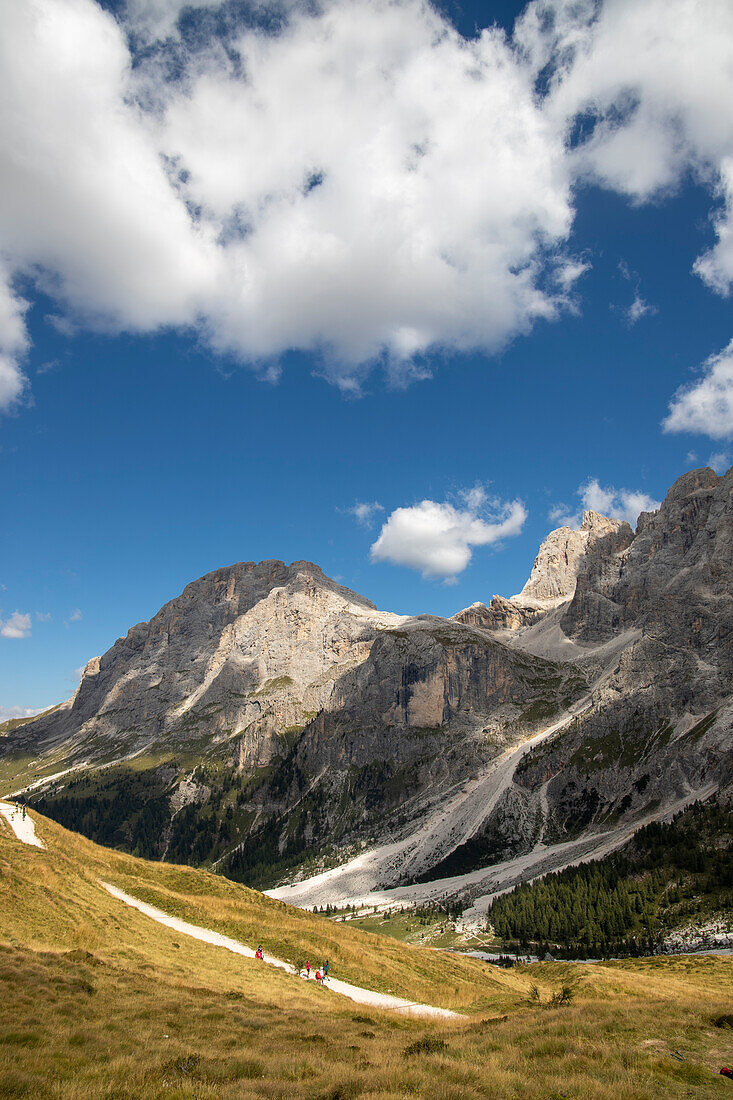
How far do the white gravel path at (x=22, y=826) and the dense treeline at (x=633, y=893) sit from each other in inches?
4429

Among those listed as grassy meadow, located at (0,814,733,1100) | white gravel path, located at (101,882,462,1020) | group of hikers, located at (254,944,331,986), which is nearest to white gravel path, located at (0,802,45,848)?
white gravel path, located at (101,882,462,1020)

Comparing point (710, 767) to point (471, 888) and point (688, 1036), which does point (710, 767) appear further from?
point (688, 1036)

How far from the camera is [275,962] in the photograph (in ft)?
130

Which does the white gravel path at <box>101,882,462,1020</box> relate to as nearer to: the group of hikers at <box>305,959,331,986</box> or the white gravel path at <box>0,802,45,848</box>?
the group of hikers at <box>305,959,331,986</box>

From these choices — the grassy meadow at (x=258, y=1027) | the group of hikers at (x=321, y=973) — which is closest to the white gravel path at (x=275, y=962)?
the group of hikers at (x=321, y=973)

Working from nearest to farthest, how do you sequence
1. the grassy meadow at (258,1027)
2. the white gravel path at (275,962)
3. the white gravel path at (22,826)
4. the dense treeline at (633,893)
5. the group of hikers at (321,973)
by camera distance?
the grassy meadow at (258,1027) → the white gravel path at (275,962) → the group of hikers at (321,973) → the white gravel path at (22,826) → the dense treeline at (633,893)

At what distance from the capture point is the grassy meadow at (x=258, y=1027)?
48.8ft

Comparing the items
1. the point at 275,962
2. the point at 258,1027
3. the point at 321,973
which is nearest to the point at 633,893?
the point at 321,973

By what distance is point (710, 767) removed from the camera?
17775cm

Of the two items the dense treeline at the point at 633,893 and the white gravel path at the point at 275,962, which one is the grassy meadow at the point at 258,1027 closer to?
the white gravel path at the point at 275,962

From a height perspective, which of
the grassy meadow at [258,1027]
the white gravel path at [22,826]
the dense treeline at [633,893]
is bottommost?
the dense treeline at [633,893]

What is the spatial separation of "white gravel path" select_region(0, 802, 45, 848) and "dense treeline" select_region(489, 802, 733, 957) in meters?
113

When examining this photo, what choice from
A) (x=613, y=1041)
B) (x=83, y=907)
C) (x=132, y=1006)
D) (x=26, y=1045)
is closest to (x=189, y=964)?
(x=83, y=907)

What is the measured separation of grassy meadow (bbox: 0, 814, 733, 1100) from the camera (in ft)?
48.8
